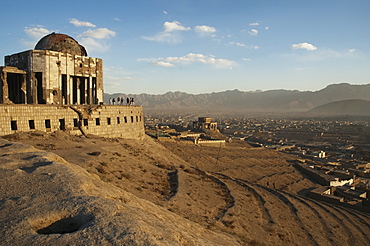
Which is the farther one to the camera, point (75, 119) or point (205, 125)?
point (205, 125)

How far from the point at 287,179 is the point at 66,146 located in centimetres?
1850

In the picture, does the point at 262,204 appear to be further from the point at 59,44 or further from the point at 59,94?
the point at 59,44

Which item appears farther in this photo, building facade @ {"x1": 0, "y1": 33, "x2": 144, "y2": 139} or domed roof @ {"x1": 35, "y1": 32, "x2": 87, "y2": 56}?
domed roof @ {"x1": 35, "y1": 32, "x2": 87, "y2": 56}

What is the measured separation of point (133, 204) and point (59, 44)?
58.4ft

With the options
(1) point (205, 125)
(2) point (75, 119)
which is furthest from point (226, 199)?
(1) point (205, 125)

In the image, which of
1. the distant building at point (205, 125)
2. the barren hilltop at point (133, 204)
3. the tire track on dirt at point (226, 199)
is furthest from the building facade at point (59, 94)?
the distant building at point (205, 125)

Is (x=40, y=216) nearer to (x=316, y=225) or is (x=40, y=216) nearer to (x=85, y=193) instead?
(x=85, y=193)

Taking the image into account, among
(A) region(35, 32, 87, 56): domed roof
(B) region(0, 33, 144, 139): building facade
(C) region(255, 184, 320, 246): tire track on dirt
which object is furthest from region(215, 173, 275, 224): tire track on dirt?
(A) region(35, 32, 87, 56): domed roof

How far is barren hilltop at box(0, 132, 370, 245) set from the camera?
4648 millimetres

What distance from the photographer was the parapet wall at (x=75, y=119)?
48.8 ft

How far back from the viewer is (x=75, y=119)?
17.7 metres

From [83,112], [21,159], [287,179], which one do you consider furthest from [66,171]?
[287,179]

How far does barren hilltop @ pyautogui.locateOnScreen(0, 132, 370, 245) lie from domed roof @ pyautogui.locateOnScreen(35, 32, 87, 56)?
7.61 meters

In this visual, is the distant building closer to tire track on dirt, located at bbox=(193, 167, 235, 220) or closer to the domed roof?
the domed roof
